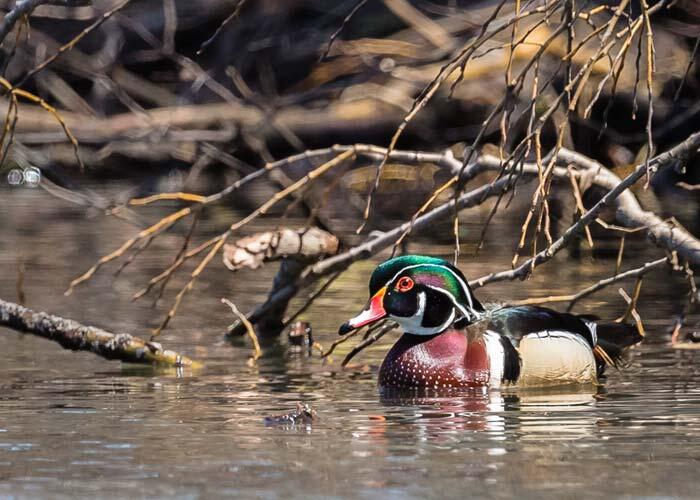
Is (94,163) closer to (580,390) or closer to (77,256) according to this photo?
(77,256)

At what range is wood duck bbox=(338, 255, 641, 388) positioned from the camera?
7.05 m

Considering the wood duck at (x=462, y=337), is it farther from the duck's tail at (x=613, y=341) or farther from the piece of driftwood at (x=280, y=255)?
the piece of driftwood at (x=280, y=255)

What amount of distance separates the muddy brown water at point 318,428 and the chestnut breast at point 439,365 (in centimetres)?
15

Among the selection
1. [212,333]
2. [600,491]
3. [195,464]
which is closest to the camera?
[600,491]

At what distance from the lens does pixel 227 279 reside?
39.0 feet

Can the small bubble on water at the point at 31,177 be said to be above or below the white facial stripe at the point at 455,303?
above

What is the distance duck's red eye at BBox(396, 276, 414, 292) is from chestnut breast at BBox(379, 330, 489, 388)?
10.2 inches

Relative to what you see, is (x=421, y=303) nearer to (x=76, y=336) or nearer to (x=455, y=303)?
(x=455, y=303)

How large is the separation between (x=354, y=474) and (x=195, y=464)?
0.53 meters

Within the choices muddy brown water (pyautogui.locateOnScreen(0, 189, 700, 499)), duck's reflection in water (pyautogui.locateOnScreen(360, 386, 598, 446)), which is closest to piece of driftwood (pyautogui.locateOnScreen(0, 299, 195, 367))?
muddy brown water (pyautogui.locateOnScreen(0, 189, 700, 499))

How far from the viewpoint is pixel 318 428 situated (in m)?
5.81

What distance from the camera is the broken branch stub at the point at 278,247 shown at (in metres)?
8.07

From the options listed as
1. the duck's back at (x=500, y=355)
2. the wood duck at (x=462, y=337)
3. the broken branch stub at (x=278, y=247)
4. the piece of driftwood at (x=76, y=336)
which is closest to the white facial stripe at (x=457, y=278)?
the wood duck at (x=462, y=337)

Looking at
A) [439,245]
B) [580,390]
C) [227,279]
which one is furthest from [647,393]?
[439,245]
